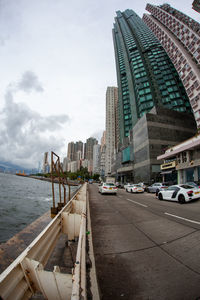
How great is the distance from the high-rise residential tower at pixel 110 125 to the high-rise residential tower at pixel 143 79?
35.8 m

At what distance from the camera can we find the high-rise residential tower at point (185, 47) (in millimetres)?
38250

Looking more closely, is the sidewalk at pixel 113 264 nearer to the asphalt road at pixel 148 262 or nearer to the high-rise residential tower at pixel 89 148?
the asphalt road at pixel 148 262

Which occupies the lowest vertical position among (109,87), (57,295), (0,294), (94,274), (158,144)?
(94,274)

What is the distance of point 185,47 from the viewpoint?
164ft

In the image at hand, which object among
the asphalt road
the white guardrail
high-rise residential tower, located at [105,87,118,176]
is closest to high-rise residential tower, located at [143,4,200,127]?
the asphalt road

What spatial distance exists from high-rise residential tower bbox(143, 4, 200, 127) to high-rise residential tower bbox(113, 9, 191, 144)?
13389 millimetres

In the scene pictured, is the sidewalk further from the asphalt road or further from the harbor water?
the harbor water

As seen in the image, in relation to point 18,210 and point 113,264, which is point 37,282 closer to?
point 113,264

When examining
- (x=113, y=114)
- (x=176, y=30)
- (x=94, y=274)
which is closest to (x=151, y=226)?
(x=94, y=274)

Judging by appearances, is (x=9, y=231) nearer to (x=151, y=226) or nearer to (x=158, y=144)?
(x=151, y=226)

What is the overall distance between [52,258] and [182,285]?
9.13 ft

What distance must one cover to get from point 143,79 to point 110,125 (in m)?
57.7

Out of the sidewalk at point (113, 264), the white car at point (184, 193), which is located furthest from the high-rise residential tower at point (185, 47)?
the sidewalk at point (113, 264)

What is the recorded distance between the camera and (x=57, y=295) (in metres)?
1.50
